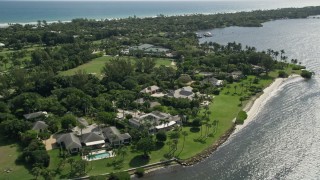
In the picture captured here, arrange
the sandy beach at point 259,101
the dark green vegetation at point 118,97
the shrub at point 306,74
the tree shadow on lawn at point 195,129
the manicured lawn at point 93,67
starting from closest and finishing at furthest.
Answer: the dark green vegetation at point 118,97 < the tree shadow on lawn at point 195,129 < the sandy beach at point 259,101 < the shrub at point 306,74 < the manicured lawn at point 93,67

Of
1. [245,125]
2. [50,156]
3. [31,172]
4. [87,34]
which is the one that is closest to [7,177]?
[31,172]

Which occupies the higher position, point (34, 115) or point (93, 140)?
point (34, 115)

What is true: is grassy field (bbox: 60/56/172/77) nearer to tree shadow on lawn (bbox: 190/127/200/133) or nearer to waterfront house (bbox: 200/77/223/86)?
waterfront house (bbox: 200/77/223/86)

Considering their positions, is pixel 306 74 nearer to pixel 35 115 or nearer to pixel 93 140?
pixel 93 140

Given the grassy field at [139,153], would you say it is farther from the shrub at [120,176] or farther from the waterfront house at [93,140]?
the waterfront house at [93,140]

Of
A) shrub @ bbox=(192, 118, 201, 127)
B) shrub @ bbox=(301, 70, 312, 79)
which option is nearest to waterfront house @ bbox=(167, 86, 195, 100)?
shrub @ bbox=(192, 118, 201, 127)

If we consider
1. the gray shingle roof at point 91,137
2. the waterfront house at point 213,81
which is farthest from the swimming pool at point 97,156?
the waterfront house at point 213,81

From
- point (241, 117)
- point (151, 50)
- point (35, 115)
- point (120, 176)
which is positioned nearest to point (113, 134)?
point (120, 176)

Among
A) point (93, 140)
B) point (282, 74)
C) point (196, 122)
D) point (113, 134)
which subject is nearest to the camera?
point (93, 140)
